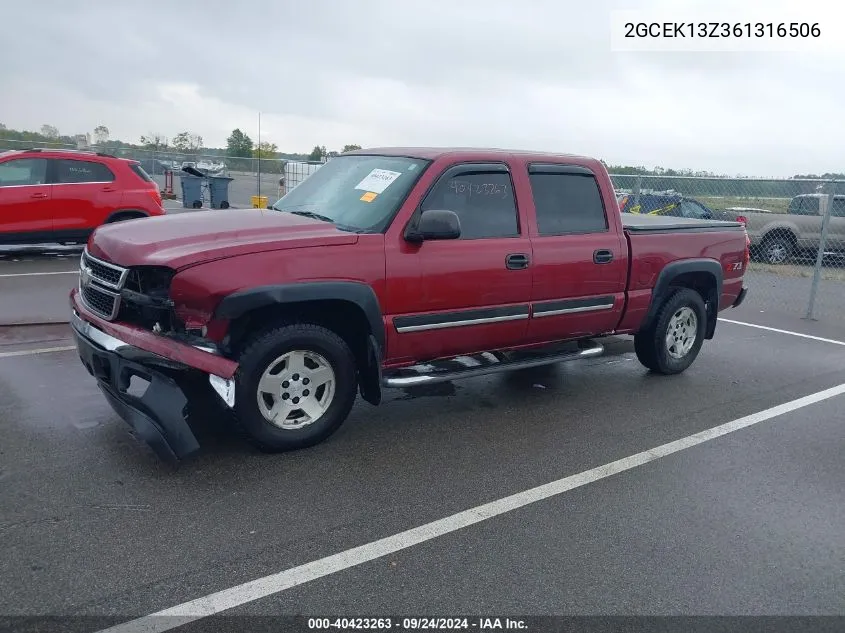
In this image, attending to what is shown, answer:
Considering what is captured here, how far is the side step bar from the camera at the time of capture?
15.6ft

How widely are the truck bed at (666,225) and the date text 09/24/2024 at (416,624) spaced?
3919 mm

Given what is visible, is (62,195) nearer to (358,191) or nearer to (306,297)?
(358,191)

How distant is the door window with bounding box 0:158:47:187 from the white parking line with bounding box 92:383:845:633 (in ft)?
33.5

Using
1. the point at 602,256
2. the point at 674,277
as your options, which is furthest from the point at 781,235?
the point at 602,256

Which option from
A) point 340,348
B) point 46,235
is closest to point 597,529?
point 340,348

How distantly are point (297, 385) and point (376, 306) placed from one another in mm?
688

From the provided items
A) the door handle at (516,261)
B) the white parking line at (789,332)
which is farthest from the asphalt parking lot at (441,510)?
the white parking line at (789,332)

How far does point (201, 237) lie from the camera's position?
4.32 m

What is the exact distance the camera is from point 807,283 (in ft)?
45.1

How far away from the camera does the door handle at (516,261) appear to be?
5195mm

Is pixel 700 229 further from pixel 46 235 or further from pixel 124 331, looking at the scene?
pixel 46 235

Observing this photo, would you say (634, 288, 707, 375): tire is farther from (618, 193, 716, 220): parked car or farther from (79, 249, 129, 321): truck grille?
(618, 193, 716, 220): parked car

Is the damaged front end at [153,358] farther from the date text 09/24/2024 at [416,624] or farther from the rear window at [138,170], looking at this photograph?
the rear window at [138,170]

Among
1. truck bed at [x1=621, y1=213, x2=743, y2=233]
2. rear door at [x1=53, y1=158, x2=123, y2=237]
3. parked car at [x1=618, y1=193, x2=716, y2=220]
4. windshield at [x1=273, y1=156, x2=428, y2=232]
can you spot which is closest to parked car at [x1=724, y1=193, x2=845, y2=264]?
parked car at [x1=618, y1=193, x2=716, y2=220]
